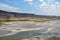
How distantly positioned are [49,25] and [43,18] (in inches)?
6.0

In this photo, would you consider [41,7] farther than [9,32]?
Yes

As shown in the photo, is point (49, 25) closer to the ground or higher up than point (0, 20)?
closer to the ground

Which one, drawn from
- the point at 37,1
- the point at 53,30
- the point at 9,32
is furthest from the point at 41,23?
the point at 9,32

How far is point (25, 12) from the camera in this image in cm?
214

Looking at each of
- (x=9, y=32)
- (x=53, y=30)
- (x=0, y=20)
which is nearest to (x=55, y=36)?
(x=53, y=30)

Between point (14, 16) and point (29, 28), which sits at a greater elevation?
point (14, 16)

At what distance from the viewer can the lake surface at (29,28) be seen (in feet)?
6.70

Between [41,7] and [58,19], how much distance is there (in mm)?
350

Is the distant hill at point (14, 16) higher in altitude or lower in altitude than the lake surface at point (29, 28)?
higher

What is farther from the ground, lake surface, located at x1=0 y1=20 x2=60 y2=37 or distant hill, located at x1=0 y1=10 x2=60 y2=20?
distant hill, located at x1=0 y1=10 x2=60 y2=20

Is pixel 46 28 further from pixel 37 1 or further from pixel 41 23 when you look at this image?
pixel 37 1

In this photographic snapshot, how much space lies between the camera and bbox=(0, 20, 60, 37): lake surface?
80.4 inches

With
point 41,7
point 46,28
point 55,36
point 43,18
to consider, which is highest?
point 41,7

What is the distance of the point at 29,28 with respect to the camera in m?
Answer: 2.13
